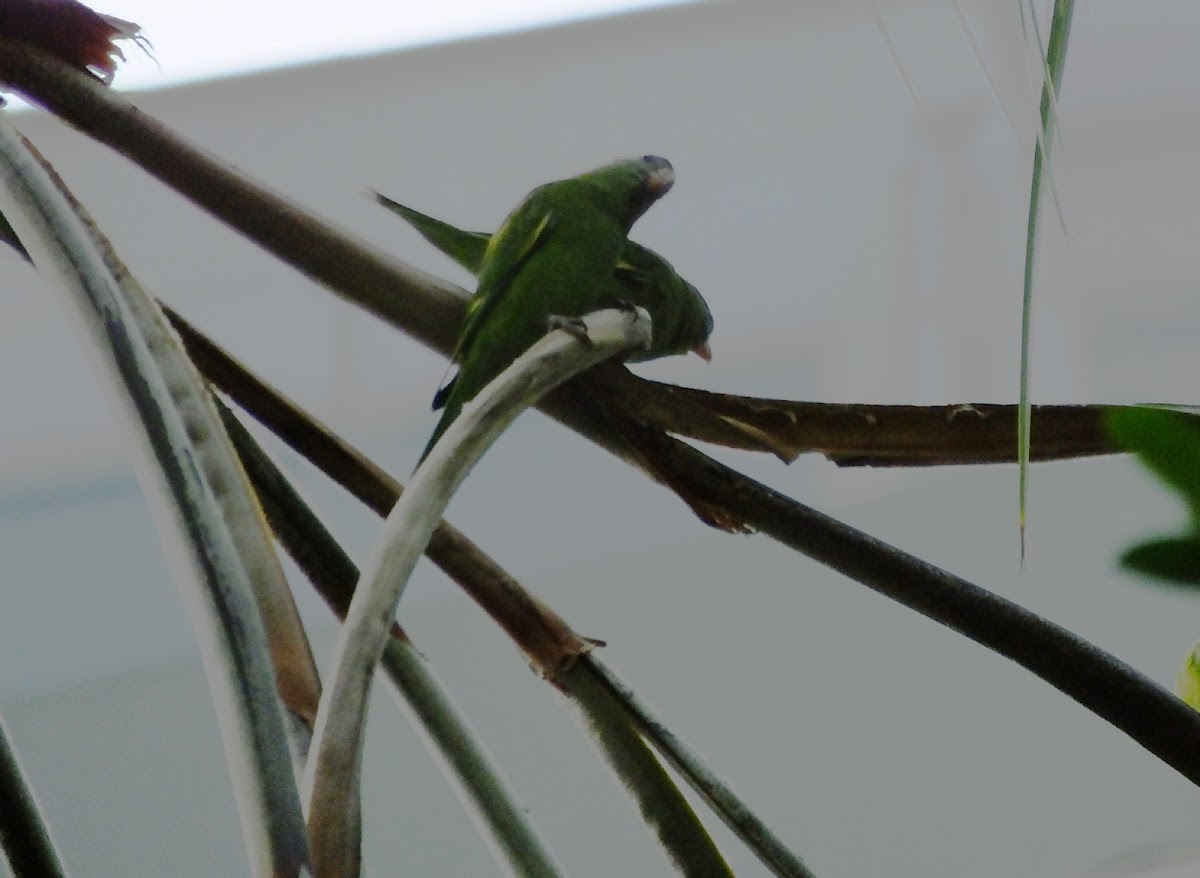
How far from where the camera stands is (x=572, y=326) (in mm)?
501

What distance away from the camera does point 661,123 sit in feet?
2.56

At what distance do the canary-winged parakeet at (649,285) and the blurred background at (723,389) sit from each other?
9 cm

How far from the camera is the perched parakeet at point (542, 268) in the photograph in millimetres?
545

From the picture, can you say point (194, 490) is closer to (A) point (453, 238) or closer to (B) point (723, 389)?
(A) point (453, 238)

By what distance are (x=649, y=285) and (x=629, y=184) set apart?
7 centimetres

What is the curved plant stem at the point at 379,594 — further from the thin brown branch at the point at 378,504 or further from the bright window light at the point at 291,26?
the bright window light at the point at 291,26

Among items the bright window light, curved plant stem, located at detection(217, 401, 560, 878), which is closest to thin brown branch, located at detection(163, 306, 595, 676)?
curved plant stem, located at detection(217, 401, 560, 878)

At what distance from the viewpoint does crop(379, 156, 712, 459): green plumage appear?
548mm

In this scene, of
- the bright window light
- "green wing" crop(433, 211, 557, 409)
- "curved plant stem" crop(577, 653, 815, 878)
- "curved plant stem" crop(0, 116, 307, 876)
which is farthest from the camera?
the bright window light

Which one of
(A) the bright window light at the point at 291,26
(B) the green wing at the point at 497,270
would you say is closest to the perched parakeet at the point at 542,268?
(B) the green wing at the point at 497,270

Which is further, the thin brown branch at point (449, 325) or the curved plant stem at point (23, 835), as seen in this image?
the thin brown branch at point (449, 325)

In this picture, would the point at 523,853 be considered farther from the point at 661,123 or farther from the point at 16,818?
the point at 661,123

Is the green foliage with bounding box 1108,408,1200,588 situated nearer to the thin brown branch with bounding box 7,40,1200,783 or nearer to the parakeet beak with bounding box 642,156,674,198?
the thin brown branch with bounding box 7,40,1200,783

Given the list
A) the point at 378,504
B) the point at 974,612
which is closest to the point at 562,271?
the point at 378,504
